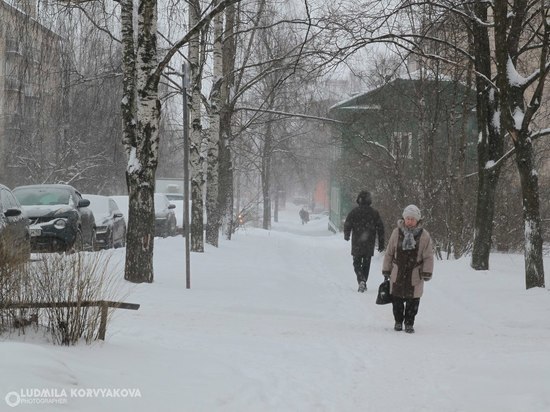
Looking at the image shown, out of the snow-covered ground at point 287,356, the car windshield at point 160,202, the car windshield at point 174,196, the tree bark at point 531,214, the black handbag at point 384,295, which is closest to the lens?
the snow-covered ground at point 287,356

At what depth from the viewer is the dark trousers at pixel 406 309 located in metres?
8.48

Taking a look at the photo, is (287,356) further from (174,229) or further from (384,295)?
(174,229)

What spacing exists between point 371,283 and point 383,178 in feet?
35.2

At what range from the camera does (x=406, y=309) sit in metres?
8.56

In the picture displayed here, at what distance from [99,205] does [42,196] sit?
3.91 meters

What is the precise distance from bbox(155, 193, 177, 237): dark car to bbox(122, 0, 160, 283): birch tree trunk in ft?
47.3

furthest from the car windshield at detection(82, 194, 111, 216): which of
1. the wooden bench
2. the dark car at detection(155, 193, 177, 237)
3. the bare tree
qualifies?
the wooden bench

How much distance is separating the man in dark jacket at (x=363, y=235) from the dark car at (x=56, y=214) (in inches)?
207

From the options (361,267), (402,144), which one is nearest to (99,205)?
(361,267)

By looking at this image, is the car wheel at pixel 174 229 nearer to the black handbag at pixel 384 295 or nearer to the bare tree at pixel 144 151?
the bare tree at pixel 144 151

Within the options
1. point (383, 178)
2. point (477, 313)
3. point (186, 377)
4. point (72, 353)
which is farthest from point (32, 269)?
point (383, 178)

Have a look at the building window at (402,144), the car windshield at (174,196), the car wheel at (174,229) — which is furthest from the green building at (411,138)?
the car windshield at (174,196)

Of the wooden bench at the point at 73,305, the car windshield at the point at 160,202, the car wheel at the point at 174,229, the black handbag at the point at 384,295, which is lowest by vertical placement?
the car wheel at the point at 174,229

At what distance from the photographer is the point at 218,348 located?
6.43 metres
